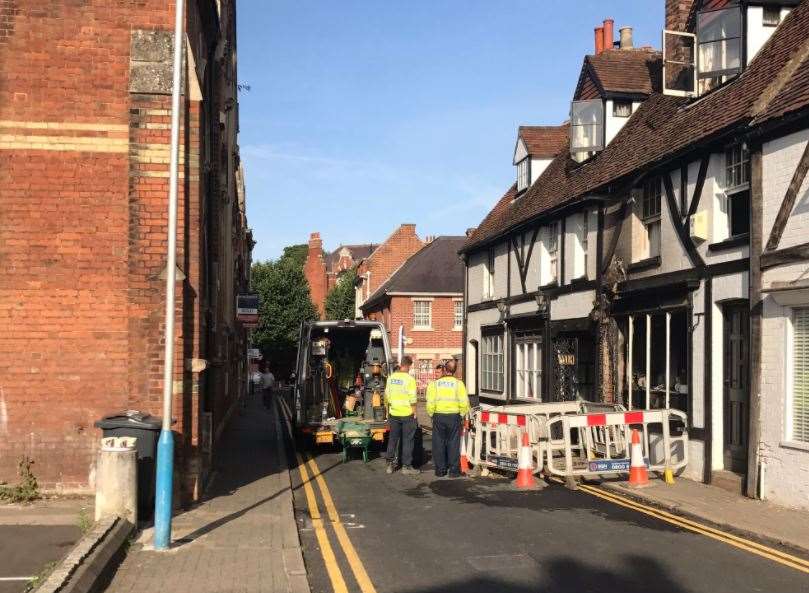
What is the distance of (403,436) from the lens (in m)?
14.6

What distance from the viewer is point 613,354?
16.5 metres

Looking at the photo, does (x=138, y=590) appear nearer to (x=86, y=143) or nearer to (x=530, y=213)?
(x=86, y=143)

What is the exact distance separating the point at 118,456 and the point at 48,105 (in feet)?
15.1

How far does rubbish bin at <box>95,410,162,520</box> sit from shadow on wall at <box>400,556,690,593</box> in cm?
395

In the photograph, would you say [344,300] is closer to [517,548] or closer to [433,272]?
[433,272]

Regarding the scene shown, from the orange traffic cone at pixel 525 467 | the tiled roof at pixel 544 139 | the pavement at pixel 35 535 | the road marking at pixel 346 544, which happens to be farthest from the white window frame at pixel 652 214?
the pavement at pixel 35 535

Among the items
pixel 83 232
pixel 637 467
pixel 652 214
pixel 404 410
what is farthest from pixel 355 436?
pixel 83 232

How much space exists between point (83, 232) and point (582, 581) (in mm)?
7082

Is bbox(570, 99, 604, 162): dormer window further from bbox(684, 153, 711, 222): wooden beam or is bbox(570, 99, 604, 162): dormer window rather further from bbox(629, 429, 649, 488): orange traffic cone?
bbox(629, 429, 649, 488): orange traffic cone

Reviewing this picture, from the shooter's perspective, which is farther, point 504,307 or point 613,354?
point 504,307

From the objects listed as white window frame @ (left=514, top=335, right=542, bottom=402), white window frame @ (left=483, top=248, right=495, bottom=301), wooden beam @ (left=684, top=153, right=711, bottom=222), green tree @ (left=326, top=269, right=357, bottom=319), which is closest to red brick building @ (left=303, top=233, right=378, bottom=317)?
green tree @ (left=326, top=269, right=357, bottom=319)

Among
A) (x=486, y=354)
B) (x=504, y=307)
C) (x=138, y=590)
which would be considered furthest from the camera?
(x=486, y=354)

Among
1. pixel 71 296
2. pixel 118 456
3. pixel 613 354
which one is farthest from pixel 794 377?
pixel 71 296

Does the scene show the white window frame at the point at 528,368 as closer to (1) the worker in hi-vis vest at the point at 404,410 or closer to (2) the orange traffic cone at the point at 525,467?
(1) the worker in hi-vis vest at the point at 404,410
